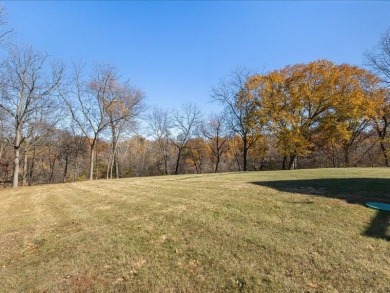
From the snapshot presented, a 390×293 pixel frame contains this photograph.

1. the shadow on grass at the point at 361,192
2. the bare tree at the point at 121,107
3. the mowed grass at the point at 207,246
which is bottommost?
the mowed grass at the point at 207,246

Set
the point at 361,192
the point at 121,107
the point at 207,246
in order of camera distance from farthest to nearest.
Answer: the point at 121,107 → the point at 361,192 → the point at 207,246

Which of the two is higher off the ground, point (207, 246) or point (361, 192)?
point (361, 192)

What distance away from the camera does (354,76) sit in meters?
29.5

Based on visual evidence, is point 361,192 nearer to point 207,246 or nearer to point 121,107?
point 207,246

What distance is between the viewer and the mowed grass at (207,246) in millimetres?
4625

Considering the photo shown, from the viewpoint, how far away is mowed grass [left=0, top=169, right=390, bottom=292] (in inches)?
182

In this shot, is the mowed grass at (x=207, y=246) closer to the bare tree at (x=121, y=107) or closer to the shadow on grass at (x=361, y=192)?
the shadow on grass at (x=361, y=192)

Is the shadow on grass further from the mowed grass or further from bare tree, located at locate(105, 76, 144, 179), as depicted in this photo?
bare tree, located at locate(105, 76, 144, 179)

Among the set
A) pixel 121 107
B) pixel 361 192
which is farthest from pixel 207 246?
pixel 121 107

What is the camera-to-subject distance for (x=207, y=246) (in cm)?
579

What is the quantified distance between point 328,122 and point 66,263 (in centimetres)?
2760

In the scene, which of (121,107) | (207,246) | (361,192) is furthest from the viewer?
(121,107)

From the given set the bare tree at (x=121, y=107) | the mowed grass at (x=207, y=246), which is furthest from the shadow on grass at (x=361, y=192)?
the bare tree at (x=121, y=107)

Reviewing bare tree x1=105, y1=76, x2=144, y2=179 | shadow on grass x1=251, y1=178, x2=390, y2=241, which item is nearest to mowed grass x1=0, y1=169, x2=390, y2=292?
shadow on grass x1=251, y1=178, x2=390, y2=241
